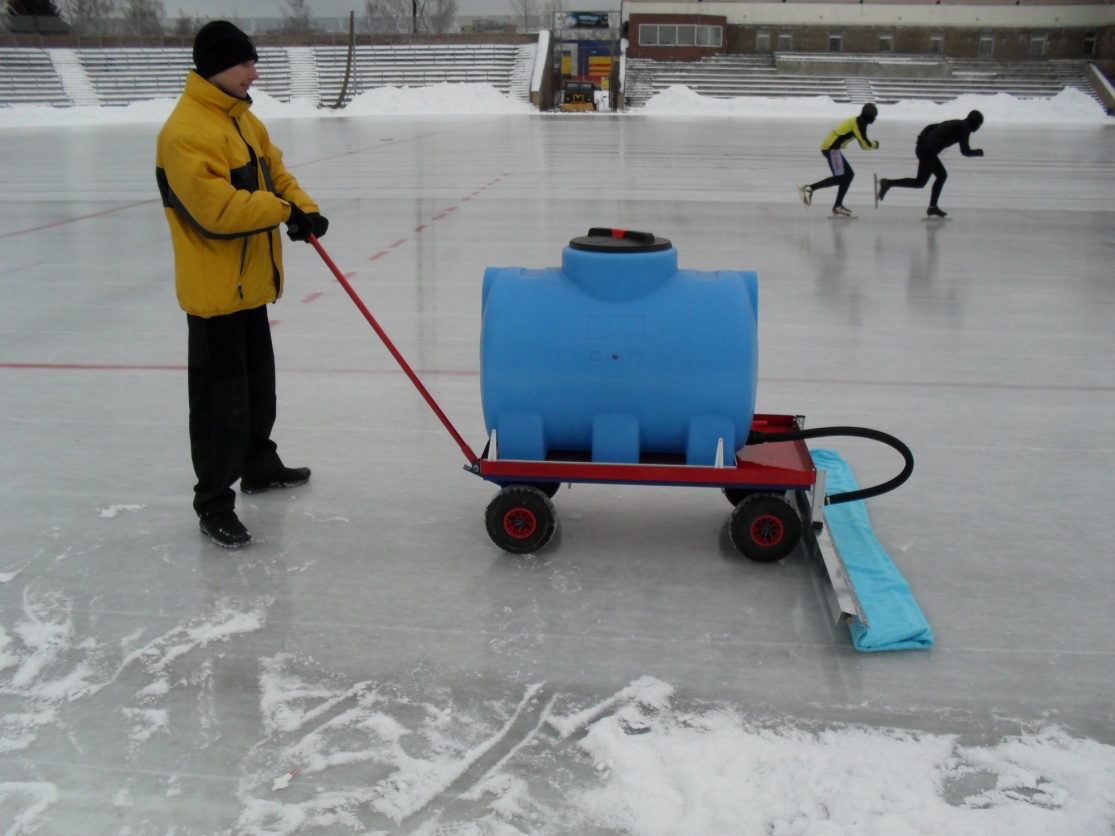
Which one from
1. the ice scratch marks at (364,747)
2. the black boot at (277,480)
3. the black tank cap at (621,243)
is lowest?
the ice scratch marks at (364,747)

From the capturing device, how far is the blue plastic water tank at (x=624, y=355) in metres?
3.09

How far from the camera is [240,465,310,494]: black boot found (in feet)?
12.3

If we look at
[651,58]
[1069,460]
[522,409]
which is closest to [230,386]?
[522,409]

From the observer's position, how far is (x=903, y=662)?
2670 millimetres

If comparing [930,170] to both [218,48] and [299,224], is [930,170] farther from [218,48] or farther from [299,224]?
[218,48]

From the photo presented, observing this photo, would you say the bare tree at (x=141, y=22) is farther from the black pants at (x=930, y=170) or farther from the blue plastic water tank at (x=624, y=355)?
the blue plastic water tank at (x=624, y=355)

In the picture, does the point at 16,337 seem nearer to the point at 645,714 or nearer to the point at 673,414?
the point at 673,414

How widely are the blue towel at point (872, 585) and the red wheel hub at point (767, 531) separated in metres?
0.21

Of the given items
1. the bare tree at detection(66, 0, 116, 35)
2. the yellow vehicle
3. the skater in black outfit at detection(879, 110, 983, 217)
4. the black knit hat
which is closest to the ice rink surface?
the black knit hat

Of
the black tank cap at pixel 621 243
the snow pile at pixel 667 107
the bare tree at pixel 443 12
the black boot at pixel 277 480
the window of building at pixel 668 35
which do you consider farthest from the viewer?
the bare tree at pixel 443 12

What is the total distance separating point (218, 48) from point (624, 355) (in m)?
1.49

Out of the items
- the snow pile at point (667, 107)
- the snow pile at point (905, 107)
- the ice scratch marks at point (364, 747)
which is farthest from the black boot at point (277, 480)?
the snow pile at point (905, 107)

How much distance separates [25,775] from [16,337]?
170 inches

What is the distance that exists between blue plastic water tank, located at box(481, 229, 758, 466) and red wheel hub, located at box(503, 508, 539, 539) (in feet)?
0.70
